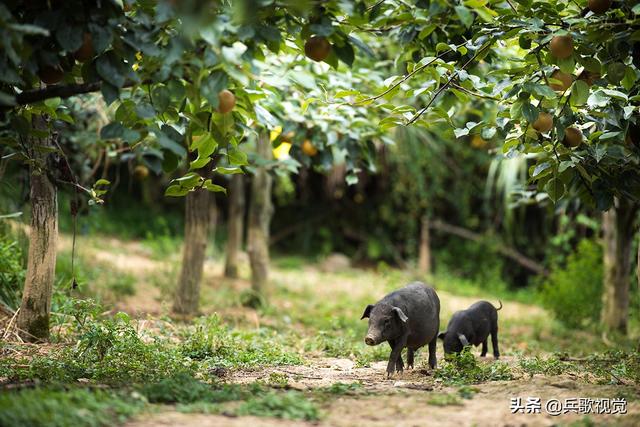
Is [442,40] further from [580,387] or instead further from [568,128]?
[580,387]

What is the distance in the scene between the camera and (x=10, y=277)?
5.65m

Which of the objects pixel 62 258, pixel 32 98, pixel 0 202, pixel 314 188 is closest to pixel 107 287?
pixel 62 258

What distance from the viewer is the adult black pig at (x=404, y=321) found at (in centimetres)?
437

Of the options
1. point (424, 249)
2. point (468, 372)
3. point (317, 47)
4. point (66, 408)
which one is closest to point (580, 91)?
point (317, 47)

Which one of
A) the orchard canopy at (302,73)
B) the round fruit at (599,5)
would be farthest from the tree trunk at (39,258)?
the round fruit at (599,5)

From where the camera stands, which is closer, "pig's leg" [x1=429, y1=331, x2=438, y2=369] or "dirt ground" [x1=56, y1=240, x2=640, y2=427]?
"dirt ground" [x1=56, y1=240, x2=640, y2=427]

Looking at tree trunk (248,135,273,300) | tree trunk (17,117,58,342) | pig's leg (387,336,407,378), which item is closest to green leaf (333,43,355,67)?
pig's leg (387,336,407,378)

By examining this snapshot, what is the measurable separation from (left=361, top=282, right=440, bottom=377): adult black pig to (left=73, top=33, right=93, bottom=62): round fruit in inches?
87.5

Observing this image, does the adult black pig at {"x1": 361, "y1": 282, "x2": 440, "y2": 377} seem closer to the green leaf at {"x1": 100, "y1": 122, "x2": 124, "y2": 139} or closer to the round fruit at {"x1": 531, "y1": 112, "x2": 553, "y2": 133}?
the round fruit at {"x1": 531, "y1": 112, "x2": 553, "y2": 133}

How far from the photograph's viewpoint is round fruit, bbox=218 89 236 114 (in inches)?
135

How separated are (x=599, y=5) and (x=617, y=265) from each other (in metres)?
4.19

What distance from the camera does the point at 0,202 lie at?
257 inches

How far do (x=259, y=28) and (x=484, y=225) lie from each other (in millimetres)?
10033

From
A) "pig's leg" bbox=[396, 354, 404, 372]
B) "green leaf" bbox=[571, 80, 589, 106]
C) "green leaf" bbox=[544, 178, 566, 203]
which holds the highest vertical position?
"green leaf" bbox=[571, 80, 589, 106]
